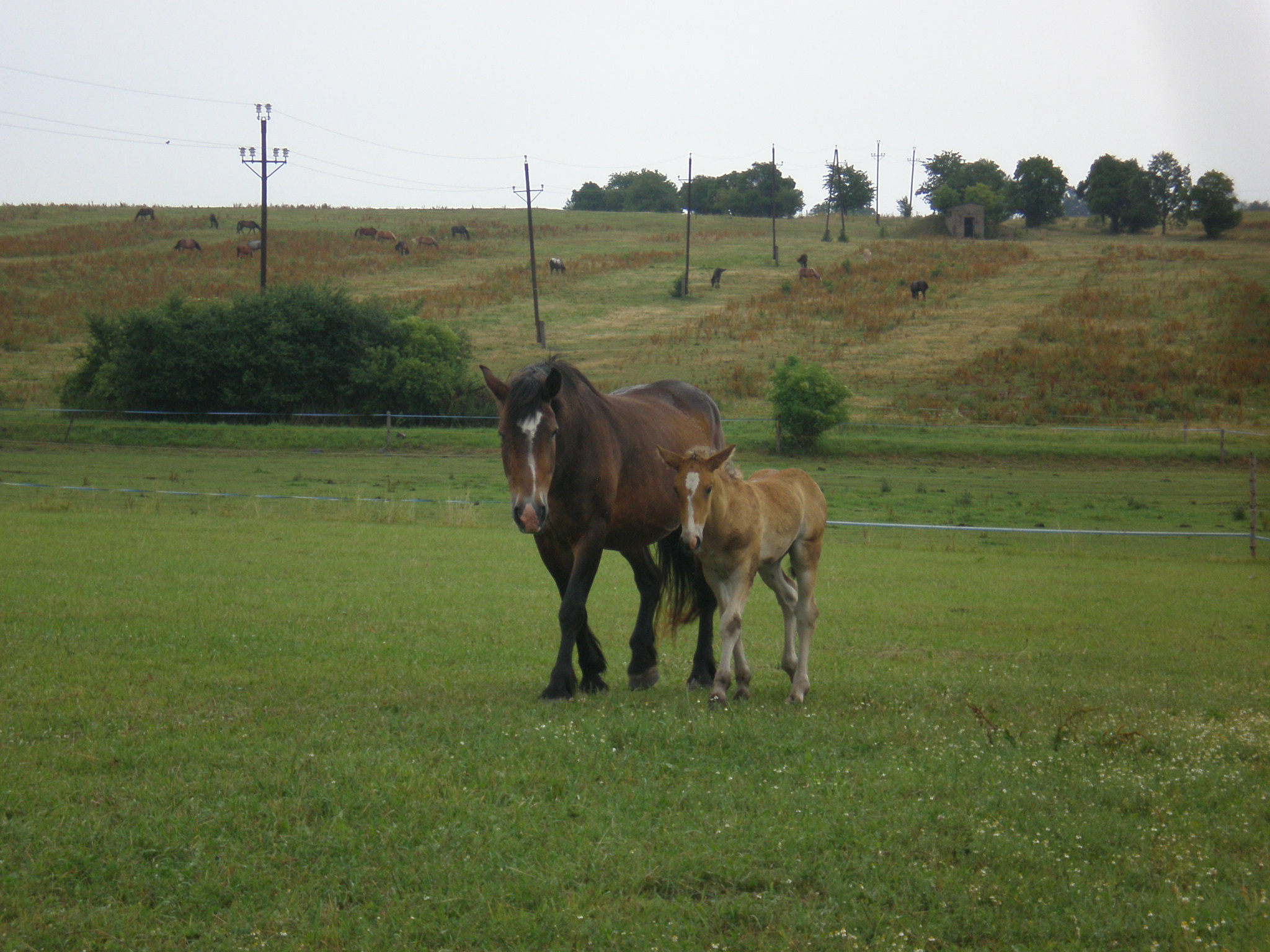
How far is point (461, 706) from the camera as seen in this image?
231 inches

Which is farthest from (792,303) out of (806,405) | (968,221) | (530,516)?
(530,516)

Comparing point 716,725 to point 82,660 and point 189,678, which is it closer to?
point 189,678

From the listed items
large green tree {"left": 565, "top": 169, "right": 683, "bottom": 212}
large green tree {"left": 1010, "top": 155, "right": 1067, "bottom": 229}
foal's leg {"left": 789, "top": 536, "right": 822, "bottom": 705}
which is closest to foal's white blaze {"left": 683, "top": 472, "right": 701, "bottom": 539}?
foal's leg {"left": 789, "top": 536, "right": 822, "bottom": 705}

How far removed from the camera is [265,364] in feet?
114

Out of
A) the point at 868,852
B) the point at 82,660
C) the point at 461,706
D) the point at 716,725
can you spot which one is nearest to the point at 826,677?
the point at 716,725

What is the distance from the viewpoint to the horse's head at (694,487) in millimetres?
5441

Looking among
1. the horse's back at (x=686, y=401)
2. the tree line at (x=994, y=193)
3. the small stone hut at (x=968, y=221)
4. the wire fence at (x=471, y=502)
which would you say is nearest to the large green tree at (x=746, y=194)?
the tree line at (x=994, y=193)

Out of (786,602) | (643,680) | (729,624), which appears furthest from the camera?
(643,680)

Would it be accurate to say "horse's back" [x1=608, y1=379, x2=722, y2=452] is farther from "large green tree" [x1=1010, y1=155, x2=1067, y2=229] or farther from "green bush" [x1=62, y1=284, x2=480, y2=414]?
"large green tree" [x1=1010, y1=155, x2=1067, y2=229]

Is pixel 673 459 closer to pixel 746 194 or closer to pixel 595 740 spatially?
pixel 595 740

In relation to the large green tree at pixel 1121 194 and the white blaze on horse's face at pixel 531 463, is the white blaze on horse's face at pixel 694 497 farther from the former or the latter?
the large green tree at pixel 1121 194

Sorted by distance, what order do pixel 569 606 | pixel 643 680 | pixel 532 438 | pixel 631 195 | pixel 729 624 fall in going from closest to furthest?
pixel 532 438
pixel 729 624
pixel 569 606
pixel 643 680
pixel 631 195

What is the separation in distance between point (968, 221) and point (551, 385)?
265 feet

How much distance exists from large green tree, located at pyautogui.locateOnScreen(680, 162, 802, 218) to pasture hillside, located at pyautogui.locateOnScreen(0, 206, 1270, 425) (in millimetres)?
24448
